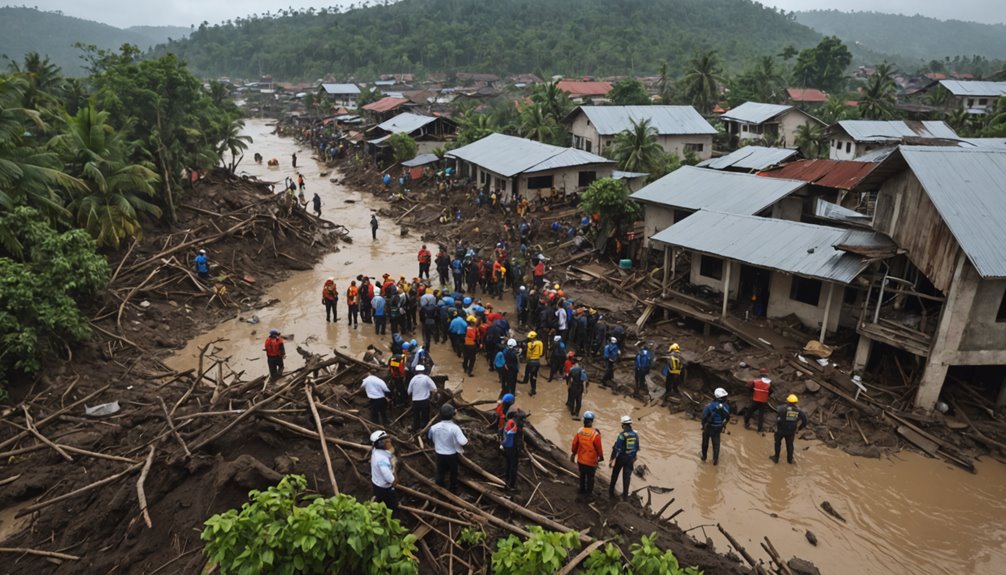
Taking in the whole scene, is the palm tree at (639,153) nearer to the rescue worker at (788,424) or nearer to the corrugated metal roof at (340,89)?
the rescue worker at (788,424)

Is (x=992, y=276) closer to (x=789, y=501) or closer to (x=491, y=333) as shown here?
(x=789, y=501)

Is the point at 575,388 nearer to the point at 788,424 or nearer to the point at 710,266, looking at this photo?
the point at 788,424

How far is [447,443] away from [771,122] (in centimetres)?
4936

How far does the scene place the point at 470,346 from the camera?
16953 mm

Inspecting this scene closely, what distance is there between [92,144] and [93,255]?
7.08 m

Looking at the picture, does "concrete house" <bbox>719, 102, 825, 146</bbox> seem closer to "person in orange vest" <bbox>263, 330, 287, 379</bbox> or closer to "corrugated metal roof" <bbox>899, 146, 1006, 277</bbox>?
"corrugated metal roof" <bbox>899, 146, 1006, 277</bbox>

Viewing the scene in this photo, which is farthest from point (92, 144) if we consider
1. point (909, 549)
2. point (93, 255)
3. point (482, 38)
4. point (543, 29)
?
point (543, 29)

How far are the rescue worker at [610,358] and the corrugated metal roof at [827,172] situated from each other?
11613 millimetres

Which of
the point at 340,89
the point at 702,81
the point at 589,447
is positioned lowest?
the point at 589,447

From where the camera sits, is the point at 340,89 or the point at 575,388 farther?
the point at 340,89

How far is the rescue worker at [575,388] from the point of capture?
581 inches

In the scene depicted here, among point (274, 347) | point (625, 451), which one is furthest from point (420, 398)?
point (274, 347)

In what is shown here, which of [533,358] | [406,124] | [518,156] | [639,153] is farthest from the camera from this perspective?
[406,124]

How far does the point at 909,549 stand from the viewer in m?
10.7
